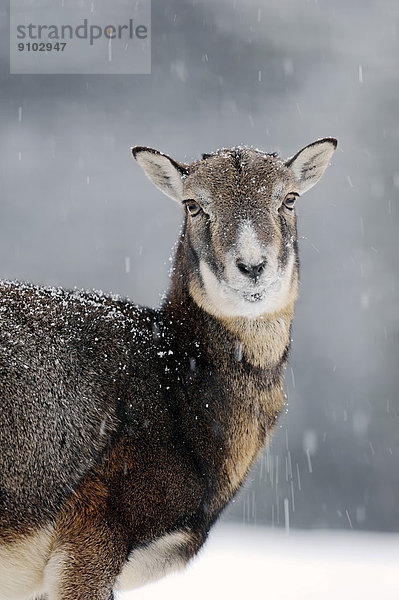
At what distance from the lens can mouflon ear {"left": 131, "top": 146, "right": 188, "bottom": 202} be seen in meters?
5.91

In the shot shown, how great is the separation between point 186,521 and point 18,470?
1180 mm

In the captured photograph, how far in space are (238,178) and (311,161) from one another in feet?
2.90

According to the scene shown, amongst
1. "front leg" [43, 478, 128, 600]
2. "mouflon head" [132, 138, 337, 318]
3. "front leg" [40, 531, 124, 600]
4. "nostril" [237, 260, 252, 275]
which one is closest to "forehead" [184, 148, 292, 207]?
"mouflon head" [132, 138, 337, 318]

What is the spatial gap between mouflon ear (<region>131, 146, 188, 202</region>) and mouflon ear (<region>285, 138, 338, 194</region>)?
916mm

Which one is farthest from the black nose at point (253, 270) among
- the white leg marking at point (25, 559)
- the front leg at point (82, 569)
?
the white leg marking at point (25, 559)

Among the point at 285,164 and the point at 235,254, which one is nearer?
the point at 235,254

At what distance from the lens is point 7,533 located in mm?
4586

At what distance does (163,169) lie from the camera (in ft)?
19.6

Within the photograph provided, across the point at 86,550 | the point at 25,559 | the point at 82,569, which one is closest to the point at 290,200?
the point at 86,550

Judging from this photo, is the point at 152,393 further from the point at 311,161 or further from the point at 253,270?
the point at 311,161

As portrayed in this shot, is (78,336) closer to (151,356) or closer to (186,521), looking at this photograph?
(151,356)

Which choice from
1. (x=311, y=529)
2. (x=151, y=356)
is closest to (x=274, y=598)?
(x=151, y=356)

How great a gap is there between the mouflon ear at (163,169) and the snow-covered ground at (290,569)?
378 cm

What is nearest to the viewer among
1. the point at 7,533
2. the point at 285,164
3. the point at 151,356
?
the point at 7,533
